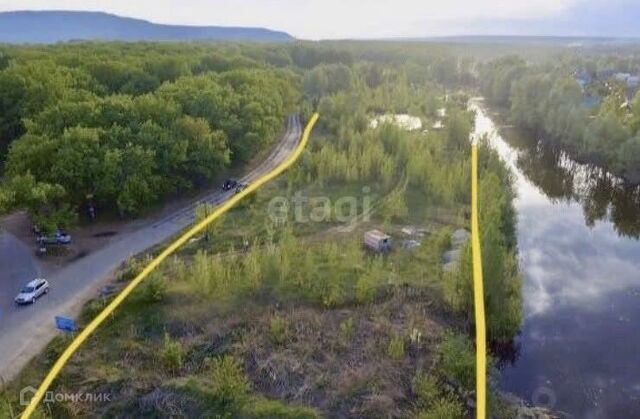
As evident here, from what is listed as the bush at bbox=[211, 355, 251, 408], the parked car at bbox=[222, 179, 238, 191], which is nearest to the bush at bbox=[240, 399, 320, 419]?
the bush at bbox=[211, 355, 251, 408]

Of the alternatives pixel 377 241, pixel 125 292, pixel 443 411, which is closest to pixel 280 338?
pixel 443 411

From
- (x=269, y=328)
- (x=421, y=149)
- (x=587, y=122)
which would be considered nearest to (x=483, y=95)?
(x=587, y=122)

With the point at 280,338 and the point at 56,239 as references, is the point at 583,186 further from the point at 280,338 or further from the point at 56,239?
the point at 56,239

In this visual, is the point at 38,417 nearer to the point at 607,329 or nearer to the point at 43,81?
the point at 607,329

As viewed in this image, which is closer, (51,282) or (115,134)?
(51,282)

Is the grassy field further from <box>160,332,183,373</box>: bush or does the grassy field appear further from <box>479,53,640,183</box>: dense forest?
<box>479,53,640,183</box>: dense forest

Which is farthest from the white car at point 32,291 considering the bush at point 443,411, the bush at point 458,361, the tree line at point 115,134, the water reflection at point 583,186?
the water reflection at point 583,186
